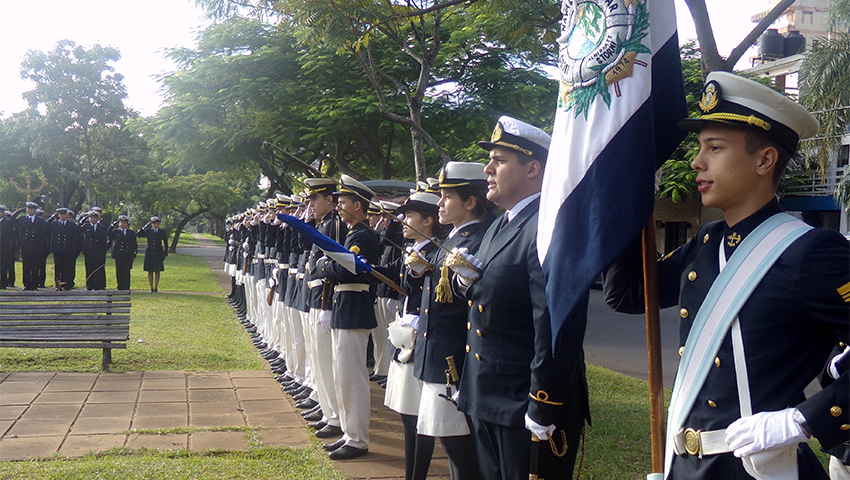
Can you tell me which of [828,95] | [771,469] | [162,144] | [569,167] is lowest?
[771,469]

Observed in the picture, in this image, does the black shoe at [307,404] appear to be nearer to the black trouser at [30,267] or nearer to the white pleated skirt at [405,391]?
the white pleated skirt at [405,391]

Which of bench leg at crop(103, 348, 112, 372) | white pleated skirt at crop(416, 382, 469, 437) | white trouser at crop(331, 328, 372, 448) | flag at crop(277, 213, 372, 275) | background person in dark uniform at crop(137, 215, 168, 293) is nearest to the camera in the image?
white pleated skirt at crop(416, 382, 469, 437)

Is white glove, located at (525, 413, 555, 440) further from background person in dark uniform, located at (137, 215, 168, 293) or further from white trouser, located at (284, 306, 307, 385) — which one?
Result: background person in dark uniform, located at (137, 215, 168, 293)

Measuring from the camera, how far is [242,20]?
1359cm

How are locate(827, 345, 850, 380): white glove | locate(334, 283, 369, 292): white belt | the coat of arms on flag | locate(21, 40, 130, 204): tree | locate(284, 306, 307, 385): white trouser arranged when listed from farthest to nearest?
locate(21, 40, 130, 204): tree → locate(284, 306, 307, 385): white trouser → locate(334, 283, 369, 292): white belt → the coat of arms on flag → locate(827, 345, 850, 380): white glove

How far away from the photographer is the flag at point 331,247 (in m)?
4.57

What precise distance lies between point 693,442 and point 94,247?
1736cm

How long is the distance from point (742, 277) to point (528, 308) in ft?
3.34

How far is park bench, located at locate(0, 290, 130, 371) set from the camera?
7648 mm

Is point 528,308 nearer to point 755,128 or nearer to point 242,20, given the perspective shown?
point 755,128

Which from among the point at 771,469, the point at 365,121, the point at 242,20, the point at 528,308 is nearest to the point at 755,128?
the point at 771,469

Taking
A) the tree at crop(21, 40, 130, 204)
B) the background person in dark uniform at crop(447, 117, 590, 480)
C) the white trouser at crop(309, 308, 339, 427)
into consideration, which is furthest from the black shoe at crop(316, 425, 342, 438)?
the tree at crop(21, 40, 130, 204)

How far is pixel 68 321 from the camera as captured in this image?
7945 mm

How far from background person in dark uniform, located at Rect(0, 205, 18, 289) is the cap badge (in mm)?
19208
